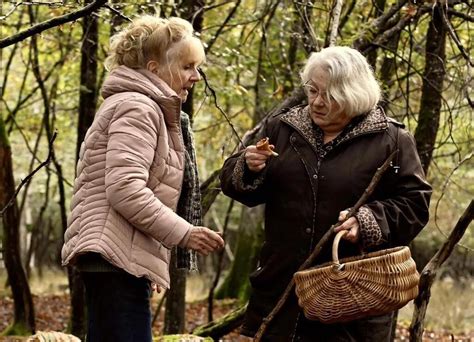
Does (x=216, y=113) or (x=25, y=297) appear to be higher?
(x=216, y=113)

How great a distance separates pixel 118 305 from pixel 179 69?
960 millimetres

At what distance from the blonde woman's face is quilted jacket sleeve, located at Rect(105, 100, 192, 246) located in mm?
260

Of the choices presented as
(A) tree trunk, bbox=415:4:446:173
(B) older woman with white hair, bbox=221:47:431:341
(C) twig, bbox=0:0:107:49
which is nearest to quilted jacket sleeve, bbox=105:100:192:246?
(C) twig, bbox=0:0:107:49

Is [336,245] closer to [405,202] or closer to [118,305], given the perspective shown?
[405,202]

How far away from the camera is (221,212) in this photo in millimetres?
21719

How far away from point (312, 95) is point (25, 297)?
6229mm

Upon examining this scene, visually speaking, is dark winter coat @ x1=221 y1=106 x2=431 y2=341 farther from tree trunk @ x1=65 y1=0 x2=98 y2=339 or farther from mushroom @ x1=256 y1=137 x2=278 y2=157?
tree trunk @ x1=65 y1=0 x2=98 y2=339

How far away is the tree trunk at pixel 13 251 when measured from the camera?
786cm

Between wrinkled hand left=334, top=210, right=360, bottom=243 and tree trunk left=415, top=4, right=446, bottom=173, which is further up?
tree trunk left=415, top=4, right=446, bottom=173

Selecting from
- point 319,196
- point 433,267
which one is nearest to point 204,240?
point 319,196

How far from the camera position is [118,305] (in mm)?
3326

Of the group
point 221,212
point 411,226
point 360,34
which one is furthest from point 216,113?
point 221,212

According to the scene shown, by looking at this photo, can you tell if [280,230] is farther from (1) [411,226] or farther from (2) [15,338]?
(2) [15,338]

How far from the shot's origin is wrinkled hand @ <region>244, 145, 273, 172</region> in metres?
3.59
